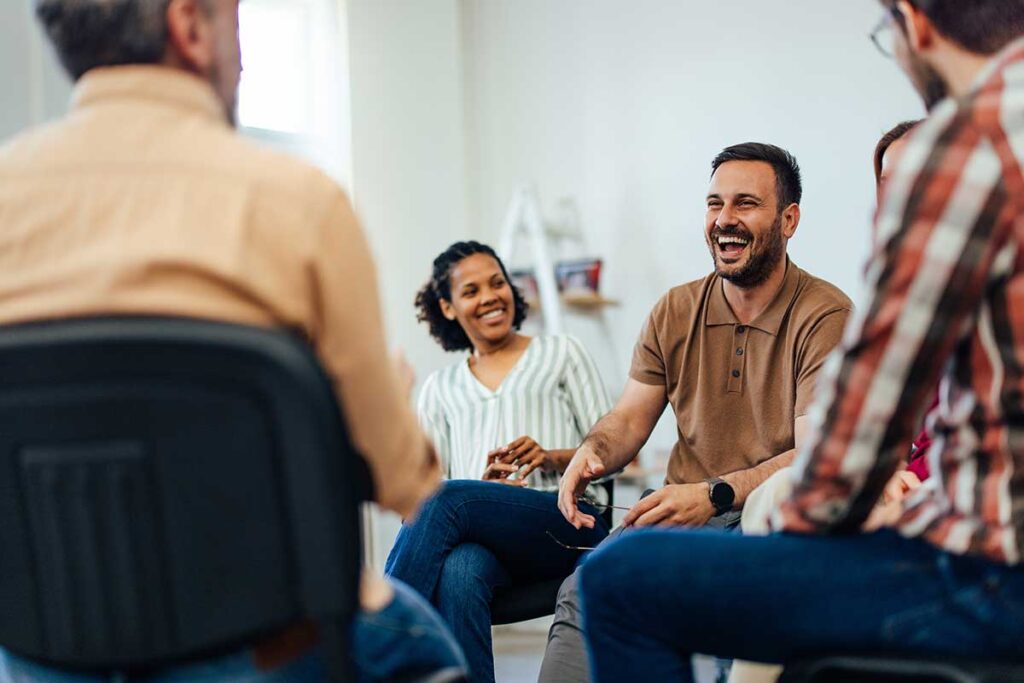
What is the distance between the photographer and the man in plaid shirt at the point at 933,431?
3.34ft

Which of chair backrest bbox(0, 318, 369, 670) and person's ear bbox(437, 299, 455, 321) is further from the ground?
chair backrest bbox(0, 318, 369, 670)

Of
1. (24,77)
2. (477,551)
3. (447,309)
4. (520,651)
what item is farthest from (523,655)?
(24,77)

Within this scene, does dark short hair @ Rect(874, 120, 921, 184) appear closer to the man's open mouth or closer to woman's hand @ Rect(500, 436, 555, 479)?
the man's open mouth

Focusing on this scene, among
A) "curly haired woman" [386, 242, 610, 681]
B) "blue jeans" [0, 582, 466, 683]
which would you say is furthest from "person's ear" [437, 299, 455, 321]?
"blue jeans" [0, 582, 466, 683]

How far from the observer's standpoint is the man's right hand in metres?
2.20

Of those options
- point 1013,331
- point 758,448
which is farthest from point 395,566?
point 1013,331

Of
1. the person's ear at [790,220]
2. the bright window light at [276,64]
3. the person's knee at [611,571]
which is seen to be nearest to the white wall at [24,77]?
the bright window light at [276,64]

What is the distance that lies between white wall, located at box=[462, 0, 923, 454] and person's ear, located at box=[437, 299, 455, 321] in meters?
1.21

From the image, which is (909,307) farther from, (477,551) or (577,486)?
(477,551)

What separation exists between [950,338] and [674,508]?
103 cm

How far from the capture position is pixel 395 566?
2.29 metres

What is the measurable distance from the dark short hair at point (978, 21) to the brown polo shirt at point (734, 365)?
4.00 ft

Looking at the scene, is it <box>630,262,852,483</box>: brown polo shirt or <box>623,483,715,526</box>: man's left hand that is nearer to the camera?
<box>623,483,715,526</box>: man's left hand

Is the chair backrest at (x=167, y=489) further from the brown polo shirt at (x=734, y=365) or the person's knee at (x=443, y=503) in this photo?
the brown polo shirt at (x=734, y=365)
